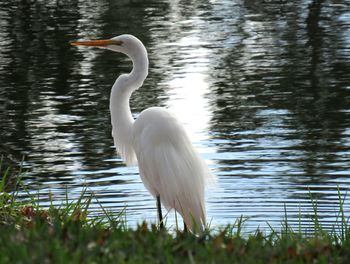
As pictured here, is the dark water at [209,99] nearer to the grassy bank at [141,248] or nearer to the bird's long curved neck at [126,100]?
the bird's long curved neck at [126,100]

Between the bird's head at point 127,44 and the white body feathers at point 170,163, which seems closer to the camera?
the white body feathers at point 170,163

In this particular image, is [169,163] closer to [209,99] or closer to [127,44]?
[127,44]

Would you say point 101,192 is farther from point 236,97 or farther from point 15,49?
point 15,49

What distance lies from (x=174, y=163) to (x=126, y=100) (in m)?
0.83

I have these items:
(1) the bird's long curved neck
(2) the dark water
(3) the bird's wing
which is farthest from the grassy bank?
(2) the dark water

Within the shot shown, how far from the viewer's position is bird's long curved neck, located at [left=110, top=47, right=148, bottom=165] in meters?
8.12

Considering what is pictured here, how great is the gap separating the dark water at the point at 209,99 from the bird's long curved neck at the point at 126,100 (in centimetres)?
65

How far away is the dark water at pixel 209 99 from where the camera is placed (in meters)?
9.87

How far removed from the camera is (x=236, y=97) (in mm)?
14164

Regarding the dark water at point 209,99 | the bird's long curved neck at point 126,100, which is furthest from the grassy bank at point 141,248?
the dark water at point 209,99

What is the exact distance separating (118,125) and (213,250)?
13.4 feet

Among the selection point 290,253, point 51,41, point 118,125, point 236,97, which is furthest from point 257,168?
point 51,41

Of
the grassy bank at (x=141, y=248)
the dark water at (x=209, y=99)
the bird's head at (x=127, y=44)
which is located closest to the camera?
the grassy bank at (x=141, y=248)

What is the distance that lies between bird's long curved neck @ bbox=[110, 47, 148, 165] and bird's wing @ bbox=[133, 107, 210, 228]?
16.0 inches
